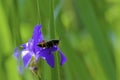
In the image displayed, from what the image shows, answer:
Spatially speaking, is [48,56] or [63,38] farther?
[63,38]

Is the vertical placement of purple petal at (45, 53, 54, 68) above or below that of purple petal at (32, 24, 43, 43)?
below

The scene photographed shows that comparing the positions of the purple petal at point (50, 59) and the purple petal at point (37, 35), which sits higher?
the purple petal at point (37, 35)

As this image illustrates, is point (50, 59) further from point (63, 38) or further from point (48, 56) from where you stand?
point (63, 38)

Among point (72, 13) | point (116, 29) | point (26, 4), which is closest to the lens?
point (26, 4)

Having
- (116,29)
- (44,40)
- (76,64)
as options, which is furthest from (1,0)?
(116,29)

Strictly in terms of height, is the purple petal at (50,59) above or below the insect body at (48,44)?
below

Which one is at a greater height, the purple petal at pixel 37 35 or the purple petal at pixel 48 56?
the purple petal at pixel 37 35

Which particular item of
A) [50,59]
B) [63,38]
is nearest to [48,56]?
[50,59]

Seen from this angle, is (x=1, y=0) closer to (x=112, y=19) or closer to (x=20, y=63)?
(x=20, y=63)

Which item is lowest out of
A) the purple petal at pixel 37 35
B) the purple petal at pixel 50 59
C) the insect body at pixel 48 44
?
the purple petal at pixel 50 59

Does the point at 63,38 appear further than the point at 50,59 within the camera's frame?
Yes

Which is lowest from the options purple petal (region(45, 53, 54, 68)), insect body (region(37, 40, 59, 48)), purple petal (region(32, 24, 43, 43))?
purple petal (region(45, 53, 54, 68))
